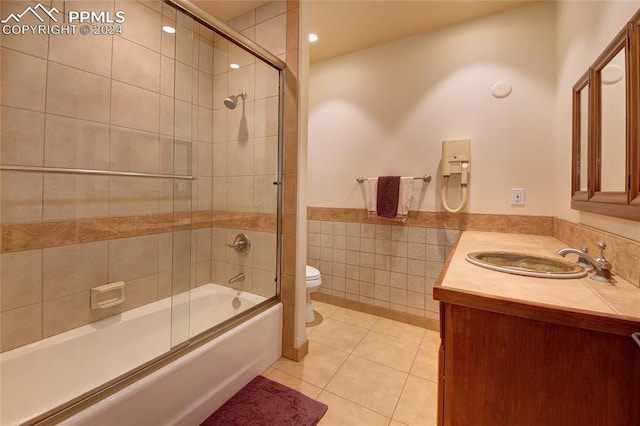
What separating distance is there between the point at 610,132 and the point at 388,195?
134 cm

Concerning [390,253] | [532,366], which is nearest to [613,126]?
[532,366]

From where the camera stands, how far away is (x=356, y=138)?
8.30 ft

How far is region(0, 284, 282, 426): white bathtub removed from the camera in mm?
1065

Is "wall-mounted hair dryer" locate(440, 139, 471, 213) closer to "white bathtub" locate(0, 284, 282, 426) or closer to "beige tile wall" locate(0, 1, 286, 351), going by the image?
"beige tile wall" locate(0, 1, 286, 351)

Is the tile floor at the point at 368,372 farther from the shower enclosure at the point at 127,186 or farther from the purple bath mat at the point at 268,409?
the shower enclosure at the point at 127,186

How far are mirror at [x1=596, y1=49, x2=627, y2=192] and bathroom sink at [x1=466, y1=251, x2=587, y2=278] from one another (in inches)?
13.9

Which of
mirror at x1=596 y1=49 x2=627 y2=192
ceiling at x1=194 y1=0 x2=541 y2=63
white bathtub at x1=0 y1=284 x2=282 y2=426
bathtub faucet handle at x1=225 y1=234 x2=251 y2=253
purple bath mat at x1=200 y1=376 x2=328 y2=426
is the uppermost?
ceiling at x1=194 y1=0 x2=541 y2=63

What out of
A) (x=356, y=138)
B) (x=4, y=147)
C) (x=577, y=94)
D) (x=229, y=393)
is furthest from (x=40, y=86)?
(x=577, y=94)

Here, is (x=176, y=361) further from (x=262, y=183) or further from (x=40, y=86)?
(x=40, y=86)

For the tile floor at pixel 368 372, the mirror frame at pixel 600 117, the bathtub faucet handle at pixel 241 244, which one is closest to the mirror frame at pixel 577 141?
the mirror frame at pixel 600 117

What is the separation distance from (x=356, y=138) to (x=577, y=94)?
5.00 feet

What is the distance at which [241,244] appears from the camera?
2.01 meters

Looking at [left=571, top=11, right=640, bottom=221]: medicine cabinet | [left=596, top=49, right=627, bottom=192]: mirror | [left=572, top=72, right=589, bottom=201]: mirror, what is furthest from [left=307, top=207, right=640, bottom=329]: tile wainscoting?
[left=596, top=49, right=627, bottom=192]: mirror

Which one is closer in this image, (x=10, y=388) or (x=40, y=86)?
(x=10, y=388)
